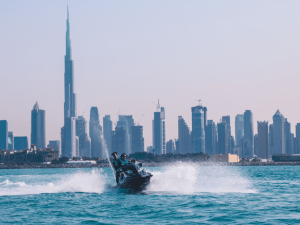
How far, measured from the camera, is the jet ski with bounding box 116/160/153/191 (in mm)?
36469

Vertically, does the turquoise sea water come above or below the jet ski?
below

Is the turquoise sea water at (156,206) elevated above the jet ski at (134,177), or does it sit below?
below

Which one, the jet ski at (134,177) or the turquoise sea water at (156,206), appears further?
the jet ski at (134,177)

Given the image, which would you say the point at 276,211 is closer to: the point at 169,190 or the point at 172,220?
the point at 172,220

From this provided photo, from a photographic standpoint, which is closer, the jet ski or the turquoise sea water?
the turquoise sea water

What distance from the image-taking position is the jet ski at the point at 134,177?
36469 mm

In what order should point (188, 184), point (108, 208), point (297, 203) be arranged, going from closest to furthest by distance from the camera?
point (108, 208) < point (297, 203) < point (188, 184)

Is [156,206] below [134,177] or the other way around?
below

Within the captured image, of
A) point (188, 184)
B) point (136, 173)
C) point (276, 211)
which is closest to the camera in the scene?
point (276, 211)

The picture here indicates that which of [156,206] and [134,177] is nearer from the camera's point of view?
[156,206]

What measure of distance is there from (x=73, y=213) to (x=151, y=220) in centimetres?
568

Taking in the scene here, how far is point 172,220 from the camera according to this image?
25953mm

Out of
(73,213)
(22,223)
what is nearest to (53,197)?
(73,213)

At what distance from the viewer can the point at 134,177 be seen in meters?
36.6
